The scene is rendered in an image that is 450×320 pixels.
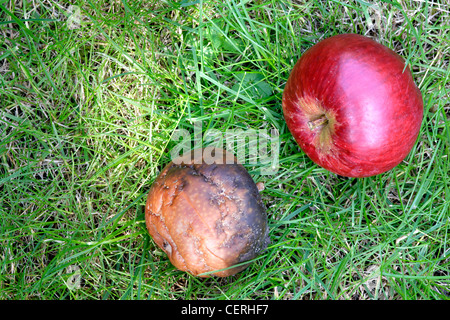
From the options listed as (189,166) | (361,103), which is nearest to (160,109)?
(189,166)

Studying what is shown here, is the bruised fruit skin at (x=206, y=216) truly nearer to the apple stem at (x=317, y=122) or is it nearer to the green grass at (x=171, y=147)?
the green grass at (x=171, y=147)

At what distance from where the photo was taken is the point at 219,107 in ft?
9.24

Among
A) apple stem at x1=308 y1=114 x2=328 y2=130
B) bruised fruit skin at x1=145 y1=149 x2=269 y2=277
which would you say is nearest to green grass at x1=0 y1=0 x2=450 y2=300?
bruised fruit skin at x1=145 y1=149 x2=269 y2=277

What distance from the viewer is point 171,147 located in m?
2.91

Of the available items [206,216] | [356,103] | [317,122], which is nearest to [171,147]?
[206,216]

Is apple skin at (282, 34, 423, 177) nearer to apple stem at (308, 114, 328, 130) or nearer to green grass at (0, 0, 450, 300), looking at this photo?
apple stem at (308, 114, 328, 130)

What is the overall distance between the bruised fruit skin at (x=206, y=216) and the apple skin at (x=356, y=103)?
0.61 metres

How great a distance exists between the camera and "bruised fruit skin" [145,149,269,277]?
2.32 m

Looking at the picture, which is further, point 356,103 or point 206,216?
point 206,216

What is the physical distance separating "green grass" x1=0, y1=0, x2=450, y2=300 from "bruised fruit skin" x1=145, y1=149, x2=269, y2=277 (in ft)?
1.29

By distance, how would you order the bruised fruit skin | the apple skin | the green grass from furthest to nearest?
the green grass, the bruised fruit skin, the apple skin

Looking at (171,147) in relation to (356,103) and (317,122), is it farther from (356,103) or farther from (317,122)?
(356,103)

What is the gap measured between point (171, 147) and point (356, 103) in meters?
1.40
